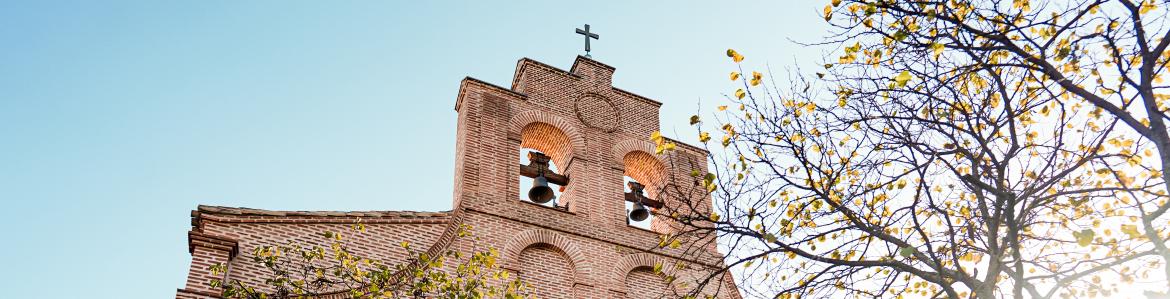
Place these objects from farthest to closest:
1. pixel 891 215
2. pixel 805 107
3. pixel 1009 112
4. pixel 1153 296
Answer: pixel 805 107, pixel 891 215, pixel 1009 112, pixel 1153 296

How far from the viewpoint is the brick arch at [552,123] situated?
48.0 ft

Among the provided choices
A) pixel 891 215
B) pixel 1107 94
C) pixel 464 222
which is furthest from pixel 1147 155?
pixel 464 222

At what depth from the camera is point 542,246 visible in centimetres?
1334

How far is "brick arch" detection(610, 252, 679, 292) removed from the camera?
43.9ft

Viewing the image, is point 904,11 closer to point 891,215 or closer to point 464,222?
point 891,215

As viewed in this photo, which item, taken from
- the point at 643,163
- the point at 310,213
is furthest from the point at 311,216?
the point at 643,163

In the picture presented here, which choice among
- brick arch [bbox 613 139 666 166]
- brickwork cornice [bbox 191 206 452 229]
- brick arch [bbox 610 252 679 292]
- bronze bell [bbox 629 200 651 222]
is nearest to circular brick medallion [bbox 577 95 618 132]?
brick arch [bbox 613 139 666 166]

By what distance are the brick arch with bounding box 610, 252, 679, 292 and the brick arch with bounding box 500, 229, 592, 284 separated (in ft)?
1.29

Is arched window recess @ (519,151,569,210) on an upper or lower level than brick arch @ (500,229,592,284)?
upper

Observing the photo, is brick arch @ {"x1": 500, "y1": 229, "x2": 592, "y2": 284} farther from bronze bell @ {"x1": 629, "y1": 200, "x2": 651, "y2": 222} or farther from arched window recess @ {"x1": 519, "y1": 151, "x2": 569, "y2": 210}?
bronze bell @ {"x1": 629, "y1": 200, "x2": 651, "y2": 222}

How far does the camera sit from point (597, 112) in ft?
51.2

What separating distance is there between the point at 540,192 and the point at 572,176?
0.90 meters

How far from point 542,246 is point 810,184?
17.4 ft

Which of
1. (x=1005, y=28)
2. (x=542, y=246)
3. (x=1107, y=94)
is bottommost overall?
(x=1107, y=94)
